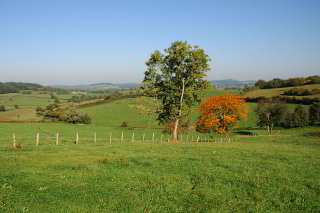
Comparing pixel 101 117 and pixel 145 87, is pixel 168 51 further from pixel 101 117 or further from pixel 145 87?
pixel 101 117

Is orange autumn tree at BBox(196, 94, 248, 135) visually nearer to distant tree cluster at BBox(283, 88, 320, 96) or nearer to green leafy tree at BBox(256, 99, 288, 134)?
green leafy tree at BBox(256, 99, 288, 134)

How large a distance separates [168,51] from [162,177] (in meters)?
32.9

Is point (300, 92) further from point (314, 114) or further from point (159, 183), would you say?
point (159, 183)

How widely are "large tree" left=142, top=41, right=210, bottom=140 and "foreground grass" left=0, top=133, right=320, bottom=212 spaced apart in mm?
24786

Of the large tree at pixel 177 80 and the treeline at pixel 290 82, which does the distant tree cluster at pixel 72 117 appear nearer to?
the large tree at pixel 177 80

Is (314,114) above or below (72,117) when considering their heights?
above

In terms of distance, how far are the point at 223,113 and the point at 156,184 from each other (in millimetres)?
46731

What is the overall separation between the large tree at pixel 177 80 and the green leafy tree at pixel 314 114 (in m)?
64.9

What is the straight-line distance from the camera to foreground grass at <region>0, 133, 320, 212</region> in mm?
15969

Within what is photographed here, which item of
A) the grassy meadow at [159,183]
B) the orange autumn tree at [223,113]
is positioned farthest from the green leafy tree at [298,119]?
the grassy meadow at [159,183]

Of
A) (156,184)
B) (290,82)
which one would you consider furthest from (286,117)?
(156,184)

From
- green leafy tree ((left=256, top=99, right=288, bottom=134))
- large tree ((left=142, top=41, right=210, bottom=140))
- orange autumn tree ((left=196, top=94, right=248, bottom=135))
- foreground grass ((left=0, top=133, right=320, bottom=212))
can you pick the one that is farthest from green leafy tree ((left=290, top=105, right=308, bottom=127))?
foreground grass ((left=0, top=133, right=320, bottom=212))

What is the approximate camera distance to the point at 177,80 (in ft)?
168

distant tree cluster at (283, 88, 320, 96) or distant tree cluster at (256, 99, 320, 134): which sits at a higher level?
distant tree cluster at (283, 88, 320, 96)
